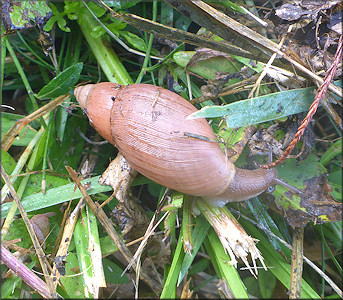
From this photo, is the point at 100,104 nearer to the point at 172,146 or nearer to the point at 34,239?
the point at 172,146

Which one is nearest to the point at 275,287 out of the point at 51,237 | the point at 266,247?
the point at 266,247

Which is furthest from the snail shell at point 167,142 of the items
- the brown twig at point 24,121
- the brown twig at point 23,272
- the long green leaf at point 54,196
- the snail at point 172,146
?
the brown twig at point 23,272

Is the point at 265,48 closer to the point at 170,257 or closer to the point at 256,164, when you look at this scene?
the point at 256,164

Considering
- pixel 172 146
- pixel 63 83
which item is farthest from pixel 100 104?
pixel 172 146

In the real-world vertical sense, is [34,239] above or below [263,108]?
below

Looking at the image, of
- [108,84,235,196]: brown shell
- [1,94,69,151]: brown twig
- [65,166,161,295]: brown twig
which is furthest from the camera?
[1,94,69,151]: brown twig

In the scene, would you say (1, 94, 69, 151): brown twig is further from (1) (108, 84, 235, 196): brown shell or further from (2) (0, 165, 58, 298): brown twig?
(1) (108, 84, 235, 196): brown shell

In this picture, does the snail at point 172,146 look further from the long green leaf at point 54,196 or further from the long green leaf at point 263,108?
the long green leaf at point 54,196

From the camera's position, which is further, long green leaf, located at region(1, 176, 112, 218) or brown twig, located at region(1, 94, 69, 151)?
brown twig, located at region(1, 94, 69, 151)

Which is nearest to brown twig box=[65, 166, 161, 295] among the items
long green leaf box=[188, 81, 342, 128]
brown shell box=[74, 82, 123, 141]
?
brown shell box=[74, 82, 123, 141]
